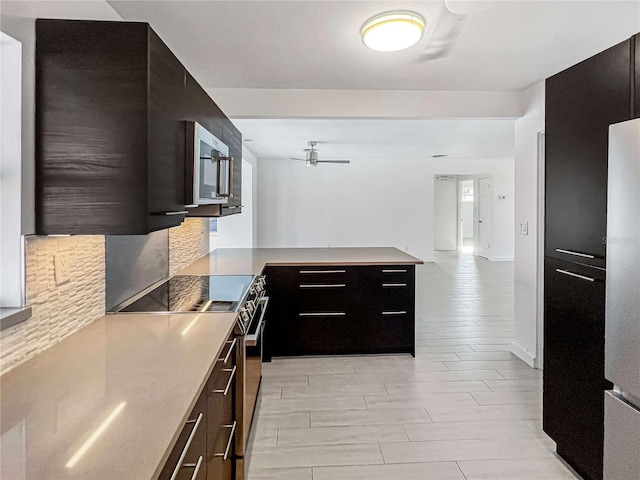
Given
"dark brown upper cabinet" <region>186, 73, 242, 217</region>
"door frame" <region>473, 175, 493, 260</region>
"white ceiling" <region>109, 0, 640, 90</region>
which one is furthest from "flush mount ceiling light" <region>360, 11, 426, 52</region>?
"door frame" <region>473, 175, 493, 260</region>

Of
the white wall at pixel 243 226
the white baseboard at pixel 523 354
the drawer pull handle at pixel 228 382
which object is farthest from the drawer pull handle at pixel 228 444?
the white wall at pixel 243 226

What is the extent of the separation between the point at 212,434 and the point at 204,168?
115cm

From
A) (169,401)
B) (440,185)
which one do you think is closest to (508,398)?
(169,401)

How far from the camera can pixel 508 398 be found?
121 inches

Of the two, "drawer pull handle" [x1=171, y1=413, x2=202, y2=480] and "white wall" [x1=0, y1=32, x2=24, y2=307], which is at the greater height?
"white wall" [x1=0, y1=32, x2=24, y2=307]

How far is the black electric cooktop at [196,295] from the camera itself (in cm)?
216

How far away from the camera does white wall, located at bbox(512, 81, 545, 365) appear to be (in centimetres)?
364

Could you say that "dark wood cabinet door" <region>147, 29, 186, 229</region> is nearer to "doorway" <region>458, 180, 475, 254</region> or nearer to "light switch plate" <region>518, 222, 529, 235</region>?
"light switch plate" <region>518, 222, 529, 235</region>

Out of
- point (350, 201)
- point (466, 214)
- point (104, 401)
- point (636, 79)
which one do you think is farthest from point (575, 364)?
point (466, 214)

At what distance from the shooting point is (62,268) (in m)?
1.60

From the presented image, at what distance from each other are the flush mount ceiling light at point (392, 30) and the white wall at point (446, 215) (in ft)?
34.7

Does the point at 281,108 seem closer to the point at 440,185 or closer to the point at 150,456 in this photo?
the point at 150,456

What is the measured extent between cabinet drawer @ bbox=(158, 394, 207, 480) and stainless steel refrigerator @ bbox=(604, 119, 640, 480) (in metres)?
1.48

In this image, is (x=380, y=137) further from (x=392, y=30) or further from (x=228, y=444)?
(x=228, y=444)
